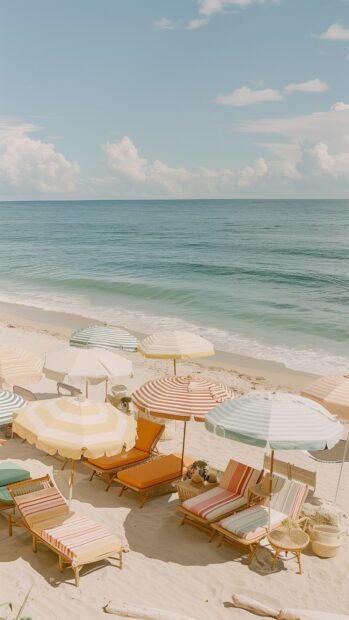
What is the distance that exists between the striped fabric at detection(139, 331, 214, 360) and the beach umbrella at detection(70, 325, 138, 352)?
2.06 ft

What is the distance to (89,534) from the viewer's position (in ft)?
24.7

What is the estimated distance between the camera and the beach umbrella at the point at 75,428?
737 centimetres

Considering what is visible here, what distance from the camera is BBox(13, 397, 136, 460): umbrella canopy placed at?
7.37 metres

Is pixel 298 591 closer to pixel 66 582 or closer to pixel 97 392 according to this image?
pixel 66 582

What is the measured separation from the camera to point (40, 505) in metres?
7.98

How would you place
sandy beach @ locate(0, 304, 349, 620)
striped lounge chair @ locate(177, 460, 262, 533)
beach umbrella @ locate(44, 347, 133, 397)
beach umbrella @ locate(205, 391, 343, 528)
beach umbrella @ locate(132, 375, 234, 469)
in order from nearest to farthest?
sandy beach @ locate(0, 304, 349, 620) < beach umbrella @ locate(205, 391, 343, 528) < striped lounge chair @ locate(177, 460, 262, 533) < beach umbrella @ locate(132, 375, 234, 469) < beach umbrella @ locate(44, 347, 133, 397)

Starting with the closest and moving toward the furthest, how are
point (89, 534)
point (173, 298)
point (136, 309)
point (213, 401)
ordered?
1. point (89, 534)
2. point (213, 401)
3. point (136, 309)
4. point (173, 298)

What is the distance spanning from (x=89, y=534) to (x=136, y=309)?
24349mm

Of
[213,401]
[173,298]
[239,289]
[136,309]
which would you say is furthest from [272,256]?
[213,401]

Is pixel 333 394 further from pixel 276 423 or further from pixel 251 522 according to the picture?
pixel 251 522

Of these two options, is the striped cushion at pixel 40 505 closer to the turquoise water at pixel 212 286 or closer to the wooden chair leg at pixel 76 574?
the wooden chair leg at pixel 76 574

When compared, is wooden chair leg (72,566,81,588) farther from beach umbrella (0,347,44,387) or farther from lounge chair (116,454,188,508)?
beach umbrella (0,347,44,387)

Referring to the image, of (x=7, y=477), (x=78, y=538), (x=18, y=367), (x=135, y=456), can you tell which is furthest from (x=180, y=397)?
(x=18, y=367)

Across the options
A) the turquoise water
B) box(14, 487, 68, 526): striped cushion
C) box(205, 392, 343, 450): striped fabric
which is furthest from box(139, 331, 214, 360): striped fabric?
the turquoise water
